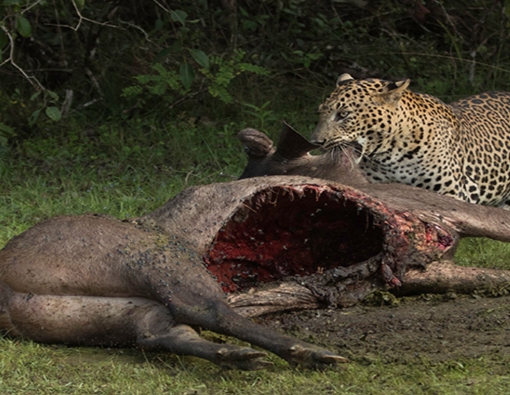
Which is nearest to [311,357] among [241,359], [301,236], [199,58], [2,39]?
[241,359]

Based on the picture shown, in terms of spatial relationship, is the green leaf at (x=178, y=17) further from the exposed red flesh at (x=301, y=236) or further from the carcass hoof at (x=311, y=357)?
the carcass hoof at (x=311, y=357)

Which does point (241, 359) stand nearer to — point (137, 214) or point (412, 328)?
point (412, 328)

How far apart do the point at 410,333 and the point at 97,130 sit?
16.8ft

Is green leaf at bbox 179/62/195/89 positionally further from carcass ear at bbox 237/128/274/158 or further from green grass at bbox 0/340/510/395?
green grass at bbox 0/340/510/395

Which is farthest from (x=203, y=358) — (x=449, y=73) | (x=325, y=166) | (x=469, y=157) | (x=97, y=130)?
(x=449, y=73)

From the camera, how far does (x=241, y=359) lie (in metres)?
3.53

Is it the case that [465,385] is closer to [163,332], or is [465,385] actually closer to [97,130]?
[163,332]

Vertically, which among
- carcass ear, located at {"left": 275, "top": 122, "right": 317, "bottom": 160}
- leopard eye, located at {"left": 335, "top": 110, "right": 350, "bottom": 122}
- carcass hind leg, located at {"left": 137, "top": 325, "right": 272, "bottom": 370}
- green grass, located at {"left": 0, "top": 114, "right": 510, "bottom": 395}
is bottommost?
green grass, located at {"left": 0, "top": 114, "right": 510, "bottom": 395}

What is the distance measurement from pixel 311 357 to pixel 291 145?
6.53 feet

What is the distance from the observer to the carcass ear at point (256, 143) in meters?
5.55

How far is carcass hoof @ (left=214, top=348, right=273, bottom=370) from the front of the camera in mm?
3506

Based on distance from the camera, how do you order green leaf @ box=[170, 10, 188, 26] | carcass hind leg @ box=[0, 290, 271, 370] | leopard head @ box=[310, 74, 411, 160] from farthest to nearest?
green leaf @ box=[170, 10, 188, 26]
leopard head @ box=[310, 74, 411, 160]
carcass hind leg @ box=[0, 290, 271, 370]

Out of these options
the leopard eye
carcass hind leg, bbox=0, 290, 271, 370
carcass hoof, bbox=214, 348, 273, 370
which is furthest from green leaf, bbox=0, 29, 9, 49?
carcass hoof, bbox=214, 348, 273, 370

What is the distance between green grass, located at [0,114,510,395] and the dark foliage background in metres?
0.38
